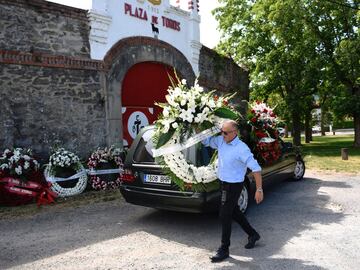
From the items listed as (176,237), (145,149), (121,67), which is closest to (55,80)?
(121,67)

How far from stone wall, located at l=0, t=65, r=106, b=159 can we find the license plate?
4.42 m

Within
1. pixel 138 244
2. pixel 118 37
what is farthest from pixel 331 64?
pixel 138 244

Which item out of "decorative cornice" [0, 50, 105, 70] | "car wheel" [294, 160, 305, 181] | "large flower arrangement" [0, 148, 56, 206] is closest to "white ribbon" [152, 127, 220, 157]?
"large flower arrangement" [0, 148, 56, 206]

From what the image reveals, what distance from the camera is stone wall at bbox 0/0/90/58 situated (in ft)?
28.3

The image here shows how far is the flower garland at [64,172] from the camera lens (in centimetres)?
842

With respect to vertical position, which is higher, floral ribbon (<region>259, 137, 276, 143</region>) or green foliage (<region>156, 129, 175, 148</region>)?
green foliage (<region>156, 129, 175, 148</region>)

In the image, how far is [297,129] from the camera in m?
24.7

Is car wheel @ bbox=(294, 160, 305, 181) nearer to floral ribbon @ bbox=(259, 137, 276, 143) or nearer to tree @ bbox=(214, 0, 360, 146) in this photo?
floral ribbon @ bbox=(259, 137, 276, 143)

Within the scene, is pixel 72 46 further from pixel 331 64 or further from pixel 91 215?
pixel 331 64

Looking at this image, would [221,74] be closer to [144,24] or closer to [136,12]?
[144,24]

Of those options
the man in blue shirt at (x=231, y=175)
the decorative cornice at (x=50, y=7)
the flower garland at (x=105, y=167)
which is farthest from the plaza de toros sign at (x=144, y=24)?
the man in blue shirt at (x=231, y=175)

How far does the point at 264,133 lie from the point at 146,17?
22.0ft

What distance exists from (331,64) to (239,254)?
1874 cm

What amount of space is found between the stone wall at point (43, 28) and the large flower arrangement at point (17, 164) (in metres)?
2.54
